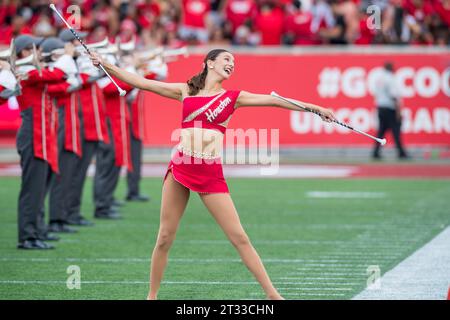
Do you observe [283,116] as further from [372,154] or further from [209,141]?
[209,141]

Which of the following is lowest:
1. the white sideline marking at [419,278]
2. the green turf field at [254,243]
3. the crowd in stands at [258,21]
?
the green turf field at [254,243]

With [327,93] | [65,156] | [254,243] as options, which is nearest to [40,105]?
[65,156]

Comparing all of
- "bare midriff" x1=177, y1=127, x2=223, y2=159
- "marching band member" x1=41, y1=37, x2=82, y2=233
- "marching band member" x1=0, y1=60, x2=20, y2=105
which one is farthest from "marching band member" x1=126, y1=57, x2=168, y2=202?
"bare midriff" x1=177, y1=127, x2=223, y2=159

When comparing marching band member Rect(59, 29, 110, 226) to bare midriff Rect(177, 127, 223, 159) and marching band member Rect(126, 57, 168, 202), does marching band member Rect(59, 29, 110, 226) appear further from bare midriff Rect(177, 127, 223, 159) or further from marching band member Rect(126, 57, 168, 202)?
bare midriff Rect(177, 127, 223, 159)

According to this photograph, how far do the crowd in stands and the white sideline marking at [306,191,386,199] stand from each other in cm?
592

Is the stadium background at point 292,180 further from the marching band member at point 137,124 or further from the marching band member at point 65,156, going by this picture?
the marching band member at point 137,124

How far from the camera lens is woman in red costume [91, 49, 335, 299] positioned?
7.71 metres

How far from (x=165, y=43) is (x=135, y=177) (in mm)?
7017

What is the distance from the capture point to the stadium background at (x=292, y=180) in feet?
31.4

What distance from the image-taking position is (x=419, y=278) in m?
9.22

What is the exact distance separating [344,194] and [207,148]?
8002mm

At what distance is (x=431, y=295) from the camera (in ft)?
27.7

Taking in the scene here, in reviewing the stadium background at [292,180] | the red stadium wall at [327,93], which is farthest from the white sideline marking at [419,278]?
the red stadium wall at [327,93]

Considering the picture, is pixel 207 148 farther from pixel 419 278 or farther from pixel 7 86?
pixel 7 86
